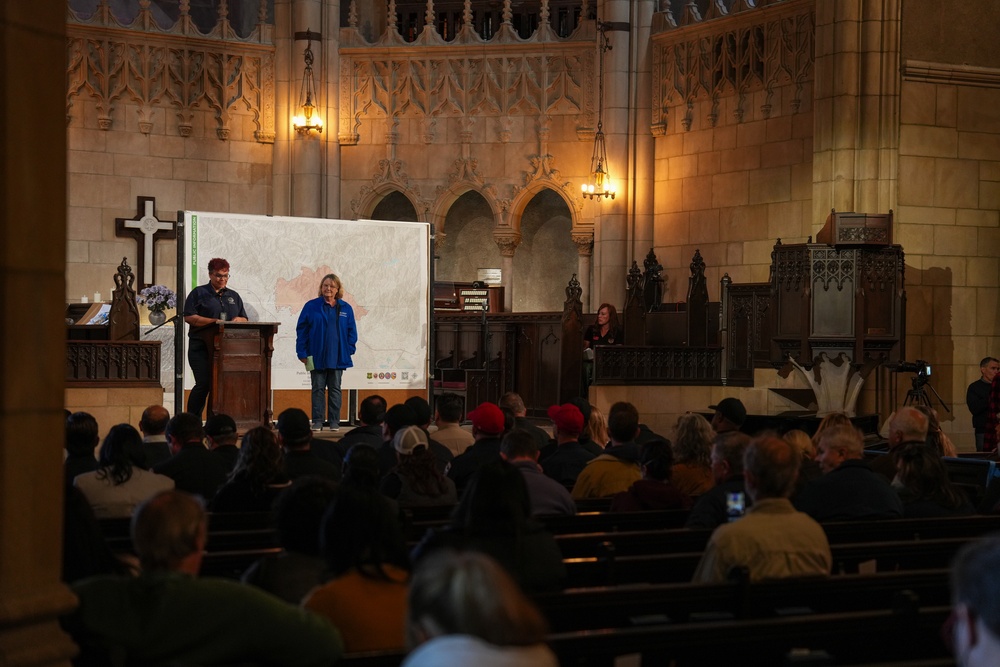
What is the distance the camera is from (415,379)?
37.3ft

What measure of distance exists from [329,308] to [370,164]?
6345mm

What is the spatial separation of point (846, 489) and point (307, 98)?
463 inches

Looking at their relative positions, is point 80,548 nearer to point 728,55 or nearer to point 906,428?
point 906,428

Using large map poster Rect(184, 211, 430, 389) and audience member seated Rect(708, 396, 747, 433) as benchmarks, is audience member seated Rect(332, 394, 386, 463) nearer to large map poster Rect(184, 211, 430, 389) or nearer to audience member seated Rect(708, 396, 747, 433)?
audience member seated Rect(708, 396, 747, 433)

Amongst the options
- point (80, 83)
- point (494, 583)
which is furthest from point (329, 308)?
point (494, 583)

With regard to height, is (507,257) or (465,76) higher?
(465,76)

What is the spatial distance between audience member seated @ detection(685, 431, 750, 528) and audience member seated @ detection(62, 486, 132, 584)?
2320 mm

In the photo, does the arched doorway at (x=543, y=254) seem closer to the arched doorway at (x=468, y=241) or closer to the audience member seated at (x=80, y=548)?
the arched doorway at (x=468, y=241)

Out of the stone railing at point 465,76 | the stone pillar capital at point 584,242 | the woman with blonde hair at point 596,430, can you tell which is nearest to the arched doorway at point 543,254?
the stone pillar capital at point 584,242

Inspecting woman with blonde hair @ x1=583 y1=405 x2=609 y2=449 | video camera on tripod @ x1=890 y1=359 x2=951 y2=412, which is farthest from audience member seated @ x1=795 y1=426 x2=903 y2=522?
video camera on tripod @ x1=890 y1=359 x2=951 y2=412

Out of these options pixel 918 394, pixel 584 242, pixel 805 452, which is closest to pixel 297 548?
pixel 805 452

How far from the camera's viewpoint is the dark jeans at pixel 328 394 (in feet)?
33.9

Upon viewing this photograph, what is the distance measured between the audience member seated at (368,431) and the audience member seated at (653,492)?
1911 mm

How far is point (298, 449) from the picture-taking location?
541 cm
